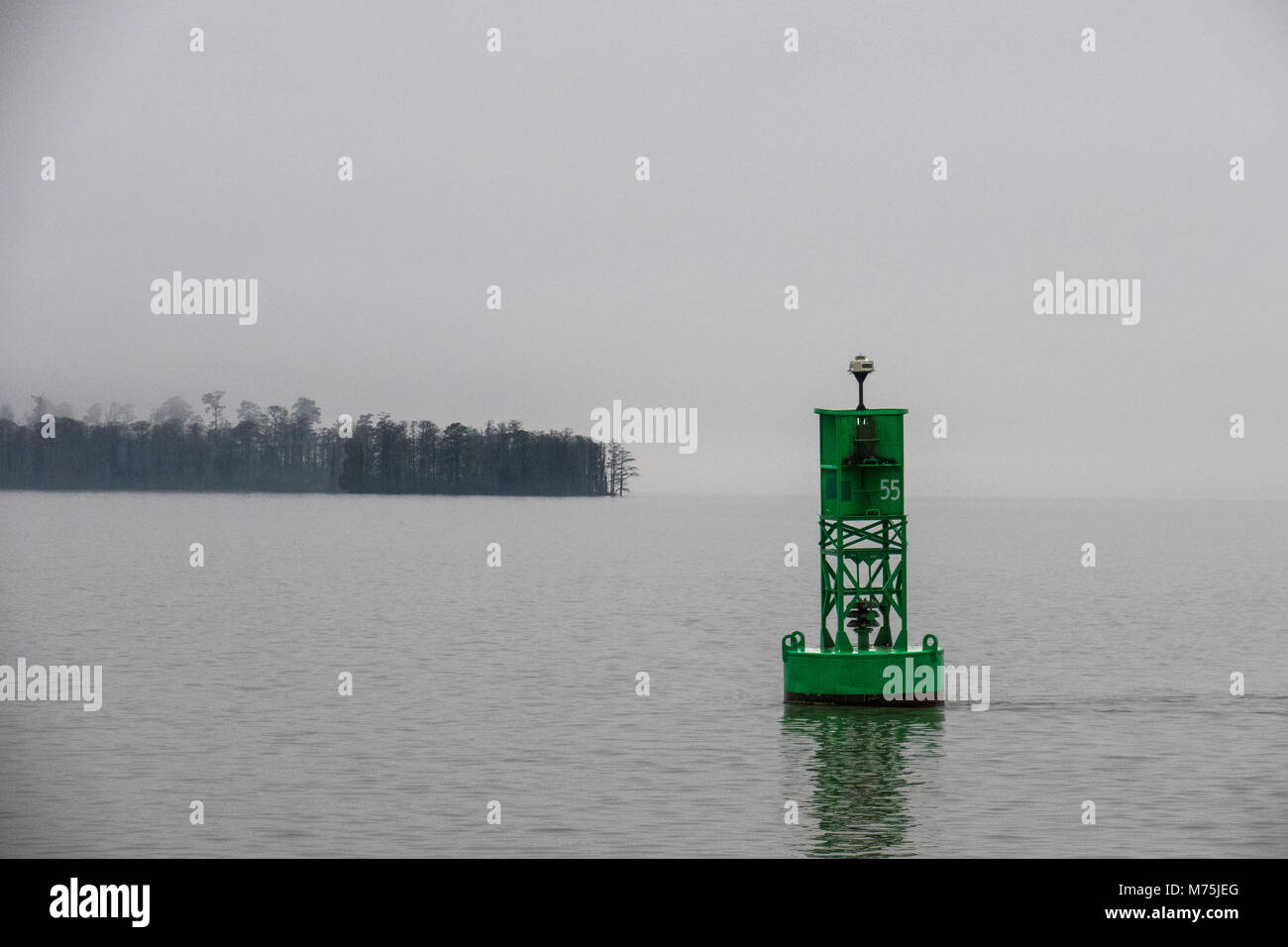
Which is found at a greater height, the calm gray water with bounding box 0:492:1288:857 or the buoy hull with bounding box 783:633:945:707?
the buoy hull with bounding box 783:633:945:707

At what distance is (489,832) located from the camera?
3106 cm

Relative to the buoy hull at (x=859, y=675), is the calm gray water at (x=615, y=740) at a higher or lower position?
lower

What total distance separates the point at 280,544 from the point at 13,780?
159 metres

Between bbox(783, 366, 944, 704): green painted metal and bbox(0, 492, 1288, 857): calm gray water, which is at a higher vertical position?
bbox(783, 366, 944, 704): green painted metal

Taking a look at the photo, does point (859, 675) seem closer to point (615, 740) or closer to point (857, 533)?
point (857, 533)

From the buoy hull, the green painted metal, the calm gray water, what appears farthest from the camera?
the green painted metal

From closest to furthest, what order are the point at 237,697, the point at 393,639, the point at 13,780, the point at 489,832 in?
the point at 489,832
the point at 13,780
the point at 237,697
the point at 393,639

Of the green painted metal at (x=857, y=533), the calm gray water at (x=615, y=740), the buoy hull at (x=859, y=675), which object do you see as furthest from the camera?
the green painted metal at (x=857, y=533)

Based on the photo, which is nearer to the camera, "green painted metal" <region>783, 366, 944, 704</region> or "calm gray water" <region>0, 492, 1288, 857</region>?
"calm gray water" <region>0, 492, 1288, 857</region>

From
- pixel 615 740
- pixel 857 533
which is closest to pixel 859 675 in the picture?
pixel 857 533

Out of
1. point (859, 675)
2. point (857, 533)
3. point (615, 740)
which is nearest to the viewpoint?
point (859, 675)

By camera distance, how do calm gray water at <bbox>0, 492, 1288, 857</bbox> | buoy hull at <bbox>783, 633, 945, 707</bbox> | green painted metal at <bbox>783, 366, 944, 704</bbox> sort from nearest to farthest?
calm gray water at <bbox>0, 492, 1288, 857</bbox>
buoy hull at <bbox>783, 633, 945, 707</bbox>
green painted metal at <bbox>783, 366, 944, 704</bbox>
